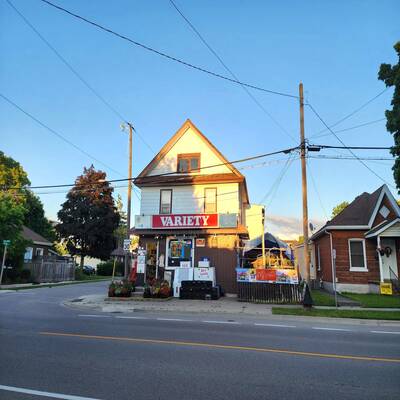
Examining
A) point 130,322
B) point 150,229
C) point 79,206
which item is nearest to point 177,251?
point 150,229

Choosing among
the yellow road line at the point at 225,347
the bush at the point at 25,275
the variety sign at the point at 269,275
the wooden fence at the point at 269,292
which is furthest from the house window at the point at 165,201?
the bush at the point at 25,275

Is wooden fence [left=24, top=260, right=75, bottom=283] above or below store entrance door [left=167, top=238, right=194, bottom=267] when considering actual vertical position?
below

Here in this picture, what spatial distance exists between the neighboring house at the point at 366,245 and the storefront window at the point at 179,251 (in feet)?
27.4

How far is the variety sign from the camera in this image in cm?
1644

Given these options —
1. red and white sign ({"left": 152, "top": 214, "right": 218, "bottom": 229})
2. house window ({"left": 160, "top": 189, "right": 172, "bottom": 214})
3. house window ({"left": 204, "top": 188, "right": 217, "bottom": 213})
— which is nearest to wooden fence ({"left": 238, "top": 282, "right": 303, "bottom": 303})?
red and white sign ({"left": 152, "top": 214, "right": 218, "bottom": 229})

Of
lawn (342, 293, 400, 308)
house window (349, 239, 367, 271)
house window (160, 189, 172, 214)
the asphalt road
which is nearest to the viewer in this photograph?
the asphalt road

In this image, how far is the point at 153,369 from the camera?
574 centimetres

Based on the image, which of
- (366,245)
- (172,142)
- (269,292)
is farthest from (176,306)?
(366,245)

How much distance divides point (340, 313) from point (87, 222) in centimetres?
3715

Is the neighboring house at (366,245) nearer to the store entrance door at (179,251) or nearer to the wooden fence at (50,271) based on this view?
the store entrance door at (179,251)

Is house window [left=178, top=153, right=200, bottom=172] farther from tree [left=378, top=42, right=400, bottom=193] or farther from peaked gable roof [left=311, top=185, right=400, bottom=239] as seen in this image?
tree [left=378, top=42, right=400, bottom=193]

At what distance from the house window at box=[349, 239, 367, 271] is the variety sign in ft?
21.9

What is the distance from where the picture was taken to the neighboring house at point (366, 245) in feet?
66.4

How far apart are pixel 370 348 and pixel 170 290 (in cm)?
1174
